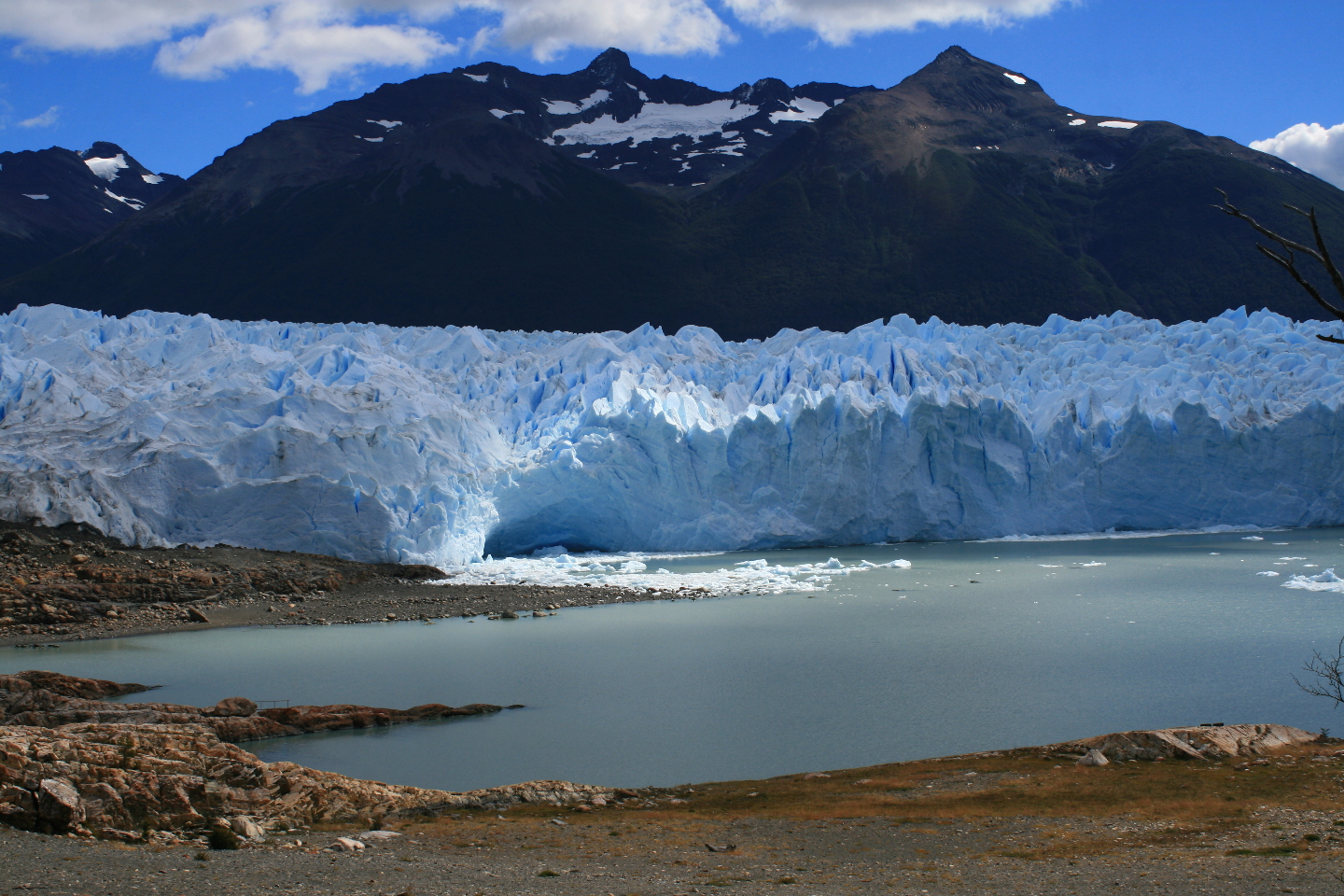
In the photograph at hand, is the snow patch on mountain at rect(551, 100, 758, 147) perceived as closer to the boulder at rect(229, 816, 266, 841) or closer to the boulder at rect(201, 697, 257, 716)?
the boulder at rect(201, 697, 257, 716)

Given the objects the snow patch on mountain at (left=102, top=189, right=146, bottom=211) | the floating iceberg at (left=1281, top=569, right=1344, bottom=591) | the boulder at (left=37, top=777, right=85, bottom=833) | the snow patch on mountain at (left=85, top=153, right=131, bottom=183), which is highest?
the snow patch on mountain at (left=85, top=153, right=131, bottom=183)

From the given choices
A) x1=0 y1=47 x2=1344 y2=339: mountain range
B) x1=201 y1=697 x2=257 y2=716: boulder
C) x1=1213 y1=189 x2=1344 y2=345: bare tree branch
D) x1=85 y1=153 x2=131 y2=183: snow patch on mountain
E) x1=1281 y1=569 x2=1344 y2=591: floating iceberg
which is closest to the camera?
x1=1213 y1=189 x2=1344 y2=345: bare tree branch

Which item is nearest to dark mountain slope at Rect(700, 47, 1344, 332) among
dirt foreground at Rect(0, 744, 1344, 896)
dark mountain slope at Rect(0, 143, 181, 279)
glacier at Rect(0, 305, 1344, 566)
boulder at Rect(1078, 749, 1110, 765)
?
glacier at Rect(0, 305, 1344, 566)

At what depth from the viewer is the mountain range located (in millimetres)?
48938

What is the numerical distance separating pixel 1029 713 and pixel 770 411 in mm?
12165

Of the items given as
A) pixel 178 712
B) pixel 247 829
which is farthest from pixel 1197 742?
pixel 178 712

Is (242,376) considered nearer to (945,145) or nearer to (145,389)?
(145,389)

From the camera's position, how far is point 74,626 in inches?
479

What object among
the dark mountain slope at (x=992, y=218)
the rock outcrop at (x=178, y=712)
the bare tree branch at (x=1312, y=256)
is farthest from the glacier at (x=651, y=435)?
the dark mountain slope at (x=992, y=218)

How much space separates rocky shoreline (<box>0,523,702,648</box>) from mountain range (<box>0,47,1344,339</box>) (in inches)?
1338

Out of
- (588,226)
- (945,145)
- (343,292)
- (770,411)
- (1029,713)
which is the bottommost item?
(1029,713)

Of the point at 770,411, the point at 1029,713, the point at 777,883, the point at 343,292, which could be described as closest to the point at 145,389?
the point at 770,411

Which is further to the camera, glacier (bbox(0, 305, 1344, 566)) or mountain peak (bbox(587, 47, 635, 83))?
mountain peak (bbox(587, 47, 635, 83))

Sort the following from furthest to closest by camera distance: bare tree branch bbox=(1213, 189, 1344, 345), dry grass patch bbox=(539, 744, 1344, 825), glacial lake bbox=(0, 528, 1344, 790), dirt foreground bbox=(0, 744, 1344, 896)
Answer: glacial lake bbox=(0, 528, 1344, 790) → dry grass patch bbox=(539, 744, 1344, 825) → dirt foreground bbox=(0, 744, 1344, 896) → bare tree branch bbox=(1213, 189, 1344, 345)
